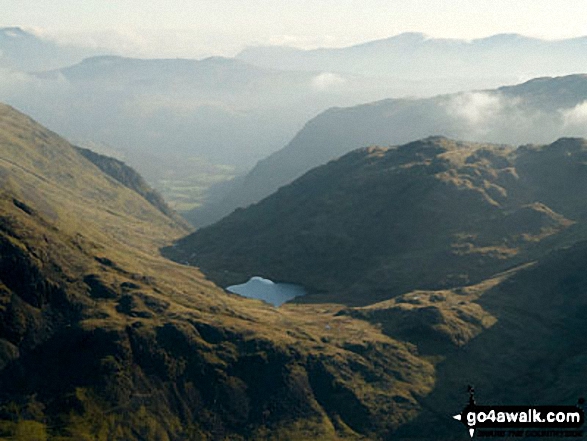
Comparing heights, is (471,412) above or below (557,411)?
above

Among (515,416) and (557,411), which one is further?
(557,411)

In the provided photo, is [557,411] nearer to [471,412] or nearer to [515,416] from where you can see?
[515,416]

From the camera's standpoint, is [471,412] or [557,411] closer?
[471,412]

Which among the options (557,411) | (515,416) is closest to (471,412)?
(515,416)
